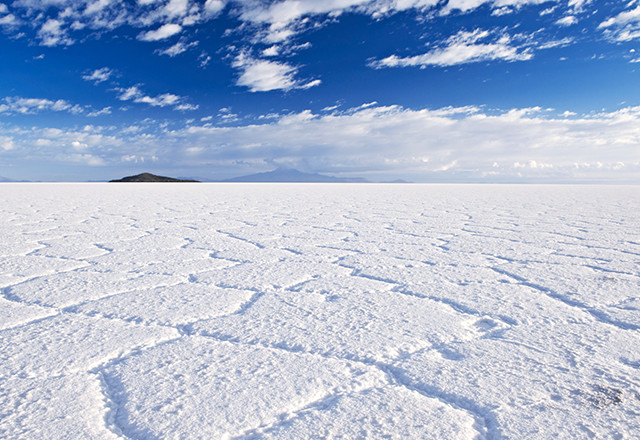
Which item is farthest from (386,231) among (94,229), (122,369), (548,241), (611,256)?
(122,369)

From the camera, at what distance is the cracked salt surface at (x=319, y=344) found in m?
0.82

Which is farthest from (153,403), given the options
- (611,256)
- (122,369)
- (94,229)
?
(94,229)

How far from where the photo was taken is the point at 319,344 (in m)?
1.16

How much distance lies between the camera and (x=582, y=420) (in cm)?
81

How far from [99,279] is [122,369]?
96 centimetres

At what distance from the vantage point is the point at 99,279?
6.06 feet

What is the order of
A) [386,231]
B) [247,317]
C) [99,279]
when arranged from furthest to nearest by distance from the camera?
[386,231], [99,279], [247,317]

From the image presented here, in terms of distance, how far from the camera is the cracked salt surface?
821 millimetres

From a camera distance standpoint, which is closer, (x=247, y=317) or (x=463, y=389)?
(x=463, y=389)

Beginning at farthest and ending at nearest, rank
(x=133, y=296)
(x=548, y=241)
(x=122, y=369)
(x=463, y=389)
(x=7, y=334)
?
(x=548, y=241) < (x=133, y=296) < (x=7, y=334) < (x=122, y=369) < (x=463, y=389)

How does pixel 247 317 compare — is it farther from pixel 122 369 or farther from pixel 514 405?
pixel 514 405

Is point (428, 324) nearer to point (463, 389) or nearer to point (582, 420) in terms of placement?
point (463, 389)

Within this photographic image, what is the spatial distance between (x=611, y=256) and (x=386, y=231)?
1.50 metres

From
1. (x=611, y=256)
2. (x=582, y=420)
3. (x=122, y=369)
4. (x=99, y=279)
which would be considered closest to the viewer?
(x=582, y=420)
